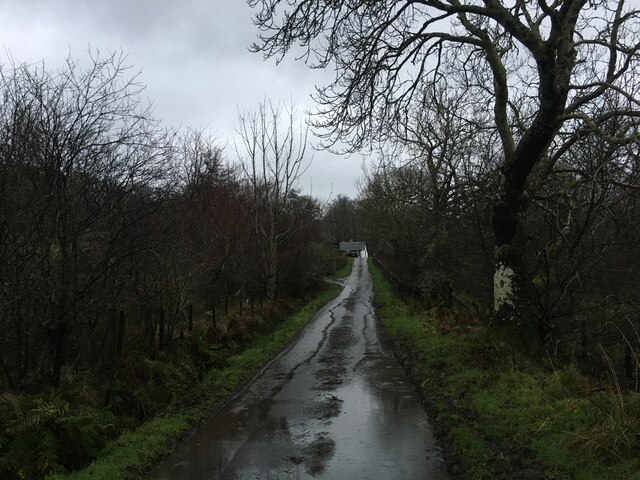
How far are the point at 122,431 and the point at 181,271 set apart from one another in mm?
5070

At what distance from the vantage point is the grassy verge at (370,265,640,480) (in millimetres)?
4781

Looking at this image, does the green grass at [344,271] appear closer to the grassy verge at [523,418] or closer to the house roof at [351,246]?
the house roof at [351,246]

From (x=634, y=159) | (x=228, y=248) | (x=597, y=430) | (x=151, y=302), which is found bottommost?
(x=597, y=430)

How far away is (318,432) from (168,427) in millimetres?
2058

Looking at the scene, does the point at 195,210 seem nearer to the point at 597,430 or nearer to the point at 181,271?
the point at 181,271

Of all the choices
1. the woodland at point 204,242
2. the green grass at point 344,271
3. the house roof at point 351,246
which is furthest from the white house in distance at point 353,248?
the woodland at point 204,242

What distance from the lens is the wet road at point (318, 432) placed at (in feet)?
18.1

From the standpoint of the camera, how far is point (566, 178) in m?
12.1

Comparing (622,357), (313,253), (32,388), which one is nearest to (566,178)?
(622,357)

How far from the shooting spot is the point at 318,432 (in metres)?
6.79

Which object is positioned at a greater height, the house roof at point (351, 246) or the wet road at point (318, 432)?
the house roof at point (351, 246)

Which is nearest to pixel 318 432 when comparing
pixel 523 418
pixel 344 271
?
pixel 523 418

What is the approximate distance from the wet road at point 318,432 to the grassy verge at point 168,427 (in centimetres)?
23

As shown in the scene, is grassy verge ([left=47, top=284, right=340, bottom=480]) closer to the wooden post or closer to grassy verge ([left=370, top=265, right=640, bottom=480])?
grassy verge ([left=370, top=265, right=640, bottom=480])
